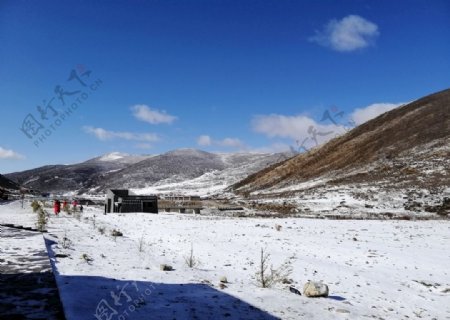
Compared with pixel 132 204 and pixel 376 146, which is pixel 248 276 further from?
pixel 376 146

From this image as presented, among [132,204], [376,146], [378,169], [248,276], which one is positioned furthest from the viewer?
[376,146]

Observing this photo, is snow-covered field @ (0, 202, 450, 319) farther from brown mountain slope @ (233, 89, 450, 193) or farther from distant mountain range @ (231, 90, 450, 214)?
brown mountain slope @ (233, 89, 450, 193)

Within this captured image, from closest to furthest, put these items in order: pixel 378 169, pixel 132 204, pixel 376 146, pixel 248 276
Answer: pixel 248 276 < pixel 132 204 < pixel 378 169 < pixel 376 146

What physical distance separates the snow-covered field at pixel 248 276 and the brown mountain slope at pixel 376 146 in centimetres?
3137

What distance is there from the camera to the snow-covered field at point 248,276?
6.41 metres

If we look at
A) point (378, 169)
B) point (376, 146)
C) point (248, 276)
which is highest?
point (376, 146)

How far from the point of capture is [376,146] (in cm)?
5988

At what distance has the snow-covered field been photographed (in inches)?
252

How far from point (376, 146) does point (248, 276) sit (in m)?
55.3

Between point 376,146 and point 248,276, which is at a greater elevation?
point 376,146

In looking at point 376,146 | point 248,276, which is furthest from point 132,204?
point 376,146

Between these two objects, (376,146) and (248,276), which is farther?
(376,146)

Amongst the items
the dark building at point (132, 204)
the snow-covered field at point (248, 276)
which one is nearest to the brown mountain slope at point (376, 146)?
the dark building at point (132, 204)

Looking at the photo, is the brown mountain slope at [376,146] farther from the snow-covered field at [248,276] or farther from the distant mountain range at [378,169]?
the snow-covered field at [248,276]
